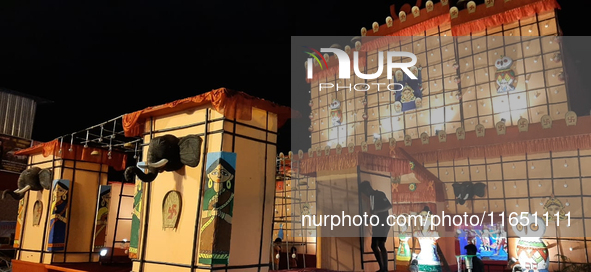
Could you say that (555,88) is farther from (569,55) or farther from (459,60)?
(459,60)

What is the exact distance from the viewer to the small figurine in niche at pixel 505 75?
514 inches

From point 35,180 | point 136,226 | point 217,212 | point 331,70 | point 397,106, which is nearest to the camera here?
point 217,212

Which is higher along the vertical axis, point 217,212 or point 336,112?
point 336,112

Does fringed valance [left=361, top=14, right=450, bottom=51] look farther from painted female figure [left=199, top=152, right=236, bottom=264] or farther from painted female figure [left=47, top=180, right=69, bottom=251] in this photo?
painted female figure [left=47, top=180, right=69, bottom=251]

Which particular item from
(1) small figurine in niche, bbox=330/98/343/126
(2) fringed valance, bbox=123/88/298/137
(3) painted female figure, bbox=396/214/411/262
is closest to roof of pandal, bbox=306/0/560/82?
(1) small figurine in niche, bbox=330/98/343/126

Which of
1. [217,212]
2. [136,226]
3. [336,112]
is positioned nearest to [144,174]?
[136,226]

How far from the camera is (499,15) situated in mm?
13414

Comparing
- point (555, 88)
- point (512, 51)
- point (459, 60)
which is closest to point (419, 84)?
point (459, 60)

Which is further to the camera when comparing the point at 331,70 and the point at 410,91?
the point at 331,70

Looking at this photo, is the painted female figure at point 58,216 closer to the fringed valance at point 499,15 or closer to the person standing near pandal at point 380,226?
the person standing near pandal at point 380,226

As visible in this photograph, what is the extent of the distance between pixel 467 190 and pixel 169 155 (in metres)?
9.51

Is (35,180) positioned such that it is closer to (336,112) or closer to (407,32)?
(336,112)

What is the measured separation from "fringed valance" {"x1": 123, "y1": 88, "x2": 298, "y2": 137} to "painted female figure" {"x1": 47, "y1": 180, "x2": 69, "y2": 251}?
4458 mm

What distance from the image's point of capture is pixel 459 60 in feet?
47.4
